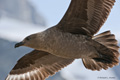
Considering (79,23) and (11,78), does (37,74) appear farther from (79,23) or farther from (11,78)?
(79,23)

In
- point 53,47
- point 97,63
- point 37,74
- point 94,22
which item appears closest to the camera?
point 53,47

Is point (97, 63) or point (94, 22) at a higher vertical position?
point (94, 22)

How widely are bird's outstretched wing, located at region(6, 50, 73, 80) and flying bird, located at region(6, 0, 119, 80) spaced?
2.14 ft

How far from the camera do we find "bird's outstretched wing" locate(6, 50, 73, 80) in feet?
17.8

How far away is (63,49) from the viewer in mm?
4449

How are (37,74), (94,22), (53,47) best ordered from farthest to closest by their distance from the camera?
1. (37,74)
2. (94,22)
3. (53,47)

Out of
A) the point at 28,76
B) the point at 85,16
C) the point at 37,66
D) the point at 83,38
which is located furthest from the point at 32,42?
the point at 28,76

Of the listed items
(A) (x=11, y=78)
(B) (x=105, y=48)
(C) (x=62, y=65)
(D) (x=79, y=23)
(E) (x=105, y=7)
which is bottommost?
(A) (x=11, y=78)

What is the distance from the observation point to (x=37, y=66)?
558 cm

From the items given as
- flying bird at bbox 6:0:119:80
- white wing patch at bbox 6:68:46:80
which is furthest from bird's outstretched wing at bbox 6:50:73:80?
flying bird at bbox 6:0:119:80

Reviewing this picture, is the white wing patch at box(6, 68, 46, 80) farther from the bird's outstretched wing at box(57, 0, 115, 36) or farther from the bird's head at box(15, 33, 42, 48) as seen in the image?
the bird's outstretched wing at box(57, 0, 115, 36)

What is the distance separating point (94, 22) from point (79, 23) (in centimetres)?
29

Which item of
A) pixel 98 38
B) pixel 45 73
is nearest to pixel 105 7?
pixel 98 38

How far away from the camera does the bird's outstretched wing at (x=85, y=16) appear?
4.41 meters
